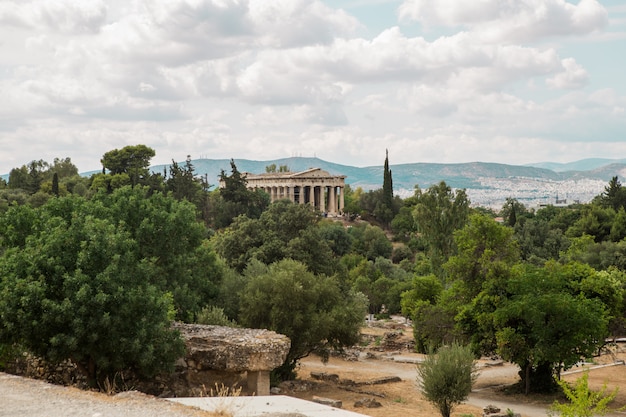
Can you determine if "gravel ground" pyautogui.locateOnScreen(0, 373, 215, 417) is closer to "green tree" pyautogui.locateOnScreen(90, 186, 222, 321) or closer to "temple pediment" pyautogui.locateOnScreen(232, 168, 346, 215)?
"green tree" pyautogui.locateOnScreen(90, 186, 222, 321)

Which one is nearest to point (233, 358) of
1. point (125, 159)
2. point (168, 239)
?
point (168, 239)

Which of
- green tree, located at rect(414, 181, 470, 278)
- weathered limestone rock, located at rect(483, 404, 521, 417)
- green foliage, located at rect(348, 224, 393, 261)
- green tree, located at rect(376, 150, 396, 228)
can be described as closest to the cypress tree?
green tree, located at rect(376, 150, 396, 228)

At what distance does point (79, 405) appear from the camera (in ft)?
43.8

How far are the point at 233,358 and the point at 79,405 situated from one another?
7.31m

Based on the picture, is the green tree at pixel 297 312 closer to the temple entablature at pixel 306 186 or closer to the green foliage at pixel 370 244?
the green foliage at pixel 370 244

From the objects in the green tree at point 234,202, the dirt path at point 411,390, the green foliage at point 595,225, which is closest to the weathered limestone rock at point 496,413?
the dirt path at point 411,390

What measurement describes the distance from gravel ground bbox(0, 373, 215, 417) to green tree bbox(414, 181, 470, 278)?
43284 mm

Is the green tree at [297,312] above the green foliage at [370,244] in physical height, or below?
above

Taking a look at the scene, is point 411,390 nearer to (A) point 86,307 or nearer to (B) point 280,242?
(A) point 86,307

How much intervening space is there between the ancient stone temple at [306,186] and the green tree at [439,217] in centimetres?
7181

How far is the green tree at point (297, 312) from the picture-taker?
27.3 meters

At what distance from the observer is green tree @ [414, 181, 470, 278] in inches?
2212

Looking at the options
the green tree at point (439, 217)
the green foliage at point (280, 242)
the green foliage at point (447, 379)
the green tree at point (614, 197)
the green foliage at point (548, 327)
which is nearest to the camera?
the green foliage at point (447, 379)

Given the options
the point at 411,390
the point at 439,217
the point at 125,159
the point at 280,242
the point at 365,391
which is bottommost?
the point at 411,390
